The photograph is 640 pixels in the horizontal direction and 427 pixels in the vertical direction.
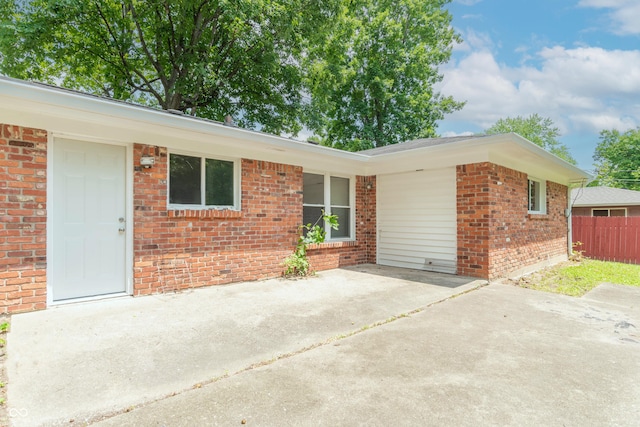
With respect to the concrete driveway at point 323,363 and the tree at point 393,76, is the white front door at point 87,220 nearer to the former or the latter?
the concrete driveway at point 323,363

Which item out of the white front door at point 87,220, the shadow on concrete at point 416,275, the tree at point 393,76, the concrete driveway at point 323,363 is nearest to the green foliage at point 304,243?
the shadow on concrete at point 416,275

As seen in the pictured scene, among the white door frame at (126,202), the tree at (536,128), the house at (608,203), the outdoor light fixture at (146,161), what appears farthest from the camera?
the tree at (536,128)

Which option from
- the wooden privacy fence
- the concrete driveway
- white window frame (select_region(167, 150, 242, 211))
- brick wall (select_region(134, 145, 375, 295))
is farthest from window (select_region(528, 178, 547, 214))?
white window frame (select_region(167, 150, 242, 211))

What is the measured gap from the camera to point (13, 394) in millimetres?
2123

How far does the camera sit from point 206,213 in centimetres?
531

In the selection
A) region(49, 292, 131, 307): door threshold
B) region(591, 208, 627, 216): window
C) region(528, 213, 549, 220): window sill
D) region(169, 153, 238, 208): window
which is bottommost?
region(49, 292, 131, 307): door threshold

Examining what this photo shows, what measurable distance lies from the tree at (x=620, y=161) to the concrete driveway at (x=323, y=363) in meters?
37.9

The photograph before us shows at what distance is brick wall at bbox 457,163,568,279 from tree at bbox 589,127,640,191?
33.5 metres

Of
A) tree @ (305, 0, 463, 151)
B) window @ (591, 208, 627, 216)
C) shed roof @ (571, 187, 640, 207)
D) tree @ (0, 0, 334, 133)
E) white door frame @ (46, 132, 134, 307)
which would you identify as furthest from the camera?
tree @ (305, 0, 463, 151)

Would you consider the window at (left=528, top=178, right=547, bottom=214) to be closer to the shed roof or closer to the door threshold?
the shed roof

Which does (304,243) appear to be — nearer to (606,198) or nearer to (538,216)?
(538,216)

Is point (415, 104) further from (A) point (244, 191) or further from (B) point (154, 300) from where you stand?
(B) point (154, 300)

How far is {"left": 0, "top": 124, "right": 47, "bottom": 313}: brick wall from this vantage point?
3742 mm

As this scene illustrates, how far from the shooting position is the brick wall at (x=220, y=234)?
4750 mm
